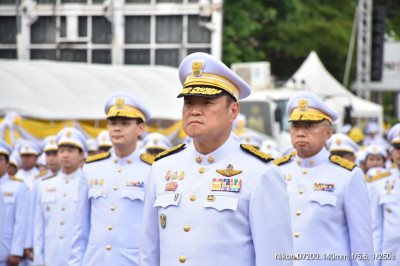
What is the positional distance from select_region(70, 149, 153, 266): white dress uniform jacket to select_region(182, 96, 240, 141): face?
113 inches

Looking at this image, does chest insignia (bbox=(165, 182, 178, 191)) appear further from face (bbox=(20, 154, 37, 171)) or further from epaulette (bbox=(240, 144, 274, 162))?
face (bbox=(20, 154, 37, 171))

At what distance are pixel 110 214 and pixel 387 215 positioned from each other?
3144mm

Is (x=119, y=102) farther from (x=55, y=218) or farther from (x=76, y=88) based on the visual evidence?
(x=76, y=88)

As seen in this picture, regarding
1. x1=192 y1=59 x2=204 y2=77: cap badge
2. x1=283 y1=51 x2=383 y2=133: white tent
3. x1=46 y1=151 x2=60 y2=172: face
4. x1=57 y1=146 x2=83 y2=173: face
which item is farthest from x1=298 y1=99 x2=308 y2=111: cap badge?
x1=283 y1=51 x2=383 y2=133: white tent

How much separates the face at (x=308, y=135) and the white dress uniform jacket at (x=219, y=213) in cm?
222

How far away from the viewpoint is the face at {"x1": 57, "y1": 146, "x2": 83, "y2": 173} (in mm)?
10062

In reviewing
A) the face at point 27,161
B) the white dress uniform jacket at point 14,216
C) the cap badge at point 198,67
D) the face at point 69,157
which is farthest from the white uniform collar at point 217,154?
the face at point 27,161

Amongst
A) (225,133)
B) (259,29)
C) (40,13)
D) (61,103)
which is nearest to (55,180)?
(225,133)

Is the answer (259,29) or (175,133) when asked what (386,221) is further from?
(259,29)

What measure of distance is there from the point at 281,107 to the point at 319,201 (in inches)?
684

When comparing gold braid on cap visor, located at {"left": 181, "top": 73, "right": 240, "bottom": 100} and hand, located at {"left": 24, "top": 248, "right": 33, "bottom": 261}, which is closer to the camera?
gold braid on cap visor, located at {"left": 181, "top": 73, "right": 240, "bottom": 100}

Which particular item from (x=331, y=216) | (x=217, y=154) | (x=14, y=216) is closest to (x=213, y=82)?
(x=217, y=154)

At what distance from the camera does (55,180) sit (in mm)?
10242

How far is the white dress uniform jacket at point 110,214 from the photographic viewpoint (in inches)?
298
